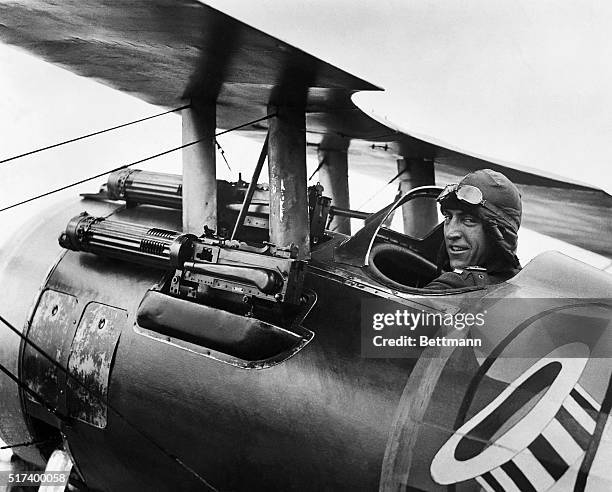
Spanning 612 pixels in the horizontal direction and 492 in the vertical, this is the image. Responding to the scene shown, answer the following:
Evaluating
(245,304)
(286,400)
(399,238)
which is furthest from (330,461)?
(399,238)

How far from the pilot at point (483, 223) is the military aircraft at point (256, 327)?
0.56 ft

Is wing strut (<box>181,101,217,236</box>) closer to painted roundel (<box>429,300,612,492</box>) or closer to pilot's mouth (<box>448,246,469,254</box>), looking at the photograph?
pilot's mouth (<box>448,246,469,254</box>)

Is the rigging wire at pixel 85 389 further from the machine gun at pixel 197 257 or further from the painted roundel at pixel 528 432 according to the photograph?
the painted roundel at pixel 528 432

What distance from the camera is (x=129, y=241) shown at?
3.23m

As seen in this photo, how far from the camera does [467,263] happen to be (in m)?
2.97

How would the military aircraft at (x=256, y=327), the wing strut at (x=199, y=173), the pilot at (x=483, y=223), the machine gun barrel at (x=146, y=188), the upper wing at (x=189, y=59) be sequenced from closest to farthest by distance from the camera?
the military aircraft at (x=256, y=327), the upper wing at (x=189, y=59), the pilot at (x=483, y=223), the wing strut at (x=199, y=173), the machine gun barrel at (x=146, y=188)

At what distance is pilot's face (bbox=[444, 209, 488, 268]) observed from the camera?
116 inches

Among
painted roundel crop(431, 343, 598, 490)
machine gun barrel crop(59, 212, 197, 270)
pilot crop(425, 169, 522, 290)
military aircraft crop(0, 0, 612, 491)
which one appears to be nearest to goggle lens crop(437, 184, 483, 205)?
pilot crop(425, 169, 522, 290)

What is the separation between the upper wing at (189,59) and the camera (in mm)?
2580

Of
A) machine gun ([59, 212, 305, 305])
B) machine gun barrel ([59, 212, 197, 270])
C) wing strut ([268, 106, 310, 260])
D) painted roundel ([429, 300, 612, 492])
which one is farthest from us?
wing strut ([268, 106, 310, 260])

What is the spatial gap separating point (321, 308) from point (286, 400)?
0.35m

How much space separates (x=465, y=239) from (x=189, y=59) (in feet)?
4.12

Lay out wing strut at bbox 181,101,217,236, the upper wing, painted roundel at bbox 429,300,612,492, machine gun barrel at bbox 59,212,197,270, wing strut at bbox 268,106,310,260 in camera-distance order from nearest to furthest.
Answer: painted roundel at bbox 429,300,612,492 < the upper wing < machine gun barrel at bbox 59,212,197,270 < wing strut at bbox 268,106,310,260 < wing strut at bbox 181,101,217,236

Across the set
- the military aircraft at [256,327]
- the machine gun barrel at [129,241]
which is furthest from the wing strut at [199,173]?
the machine gun barrel at [129,241]
